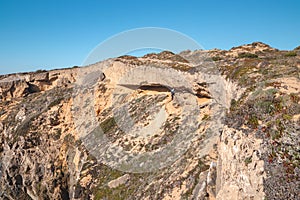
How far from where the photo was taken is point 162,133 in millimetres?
26609

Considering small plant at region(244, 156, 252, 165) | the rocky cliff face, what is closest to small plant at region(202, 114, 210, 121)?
the rocky cliff face

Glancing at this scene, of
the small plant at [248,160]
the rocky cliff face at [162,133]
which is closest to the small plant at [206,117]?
the rocky cliff face at [162,133]

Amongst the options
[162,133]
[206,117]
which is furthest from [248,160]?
[162,133]

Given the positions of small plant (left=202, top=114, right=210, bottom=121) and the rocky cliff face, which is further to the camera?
small plant (left=202, top=114, right=210, bottom=121)

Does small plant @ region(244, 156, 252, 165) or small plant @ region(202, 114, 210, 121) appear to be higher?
small plant @ region(202, 114, 210, 121)

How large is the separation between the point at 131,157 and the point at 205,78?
1030 centimetres

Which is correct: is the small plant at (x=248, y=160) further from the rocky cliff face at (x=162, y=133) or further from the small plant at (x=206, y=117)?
the small plant at (x=206, y=117)

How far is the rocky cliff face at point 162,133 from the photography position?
10.5 metres

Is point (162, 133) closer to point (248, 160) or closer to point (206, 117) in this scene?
point (206, 117)

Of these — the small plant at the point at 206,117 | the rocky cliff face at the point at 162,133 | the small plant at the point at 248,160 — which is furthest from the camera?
the small plant at the point at 206,117

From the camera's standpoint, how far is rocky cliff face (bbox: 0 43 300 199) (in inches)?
413

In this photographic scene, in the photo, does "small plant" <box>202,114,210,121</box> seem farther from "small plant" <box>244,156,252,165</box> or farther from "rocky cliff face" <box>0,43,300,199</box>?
"small plant" <box>244,156,252,165</box>

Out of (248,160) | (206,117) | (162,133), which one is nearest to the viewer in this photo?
(248,160)

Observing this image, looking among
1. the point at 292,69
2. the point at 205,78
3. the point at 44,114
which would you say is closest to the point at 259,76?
the point at 292,69
